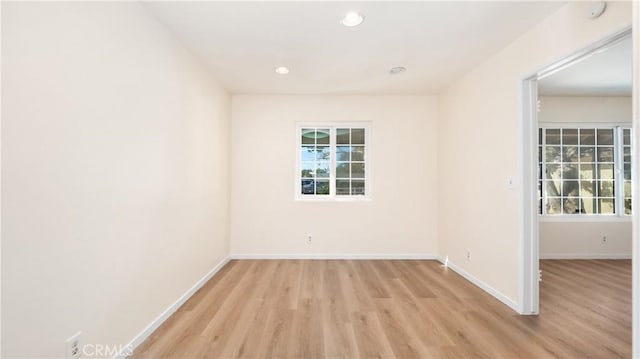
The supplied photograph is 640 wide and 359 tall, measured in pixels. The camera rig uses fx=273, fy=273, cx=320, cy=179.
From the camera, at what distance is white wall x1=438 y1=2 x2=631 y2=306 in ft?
→ 6.65

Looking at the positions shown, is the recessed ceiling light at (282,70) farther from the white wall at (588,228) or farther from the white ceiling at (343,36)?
the white wall at (588,228)

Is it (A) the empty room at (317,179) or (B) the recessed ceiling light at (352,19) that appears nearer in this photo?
(A) the empty room at (317,179)

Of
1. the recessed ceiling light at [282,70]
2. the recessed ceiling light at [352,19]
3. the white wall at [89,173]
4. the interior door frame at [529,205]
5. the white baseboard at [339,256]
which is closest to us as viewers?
the white wall at [89,173]

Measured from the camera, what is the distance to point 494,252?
2838 millimetres

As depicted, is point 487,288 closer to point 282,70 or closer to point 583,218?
point 583,218

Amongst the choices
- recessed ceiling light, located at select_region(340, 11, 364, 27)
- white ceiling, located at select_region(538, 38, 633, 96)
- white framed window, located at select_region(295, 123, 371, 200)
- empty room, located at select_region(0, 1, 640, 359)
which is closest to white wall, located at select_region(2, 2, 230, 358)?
empty room, located at select_region(0, 1, 640, 359)

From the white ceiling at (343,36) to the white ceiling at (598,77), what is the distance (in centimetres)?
116

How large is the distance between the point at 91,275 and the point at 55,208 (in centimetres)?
45

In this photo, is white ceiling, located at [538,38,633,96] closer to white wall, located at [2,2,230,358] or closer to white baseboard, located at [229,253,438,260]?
white baseboard, located at [229,253,438,260]

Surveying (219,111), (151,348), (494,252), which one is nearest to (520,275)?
(494,252)

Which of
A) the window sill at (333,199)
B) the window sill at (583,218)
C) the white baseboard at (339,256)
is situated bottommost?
the white baseboard at (339,256)

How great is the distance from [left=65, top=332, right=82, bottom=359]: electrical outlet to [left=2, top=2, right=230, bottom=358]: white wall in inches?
1.3

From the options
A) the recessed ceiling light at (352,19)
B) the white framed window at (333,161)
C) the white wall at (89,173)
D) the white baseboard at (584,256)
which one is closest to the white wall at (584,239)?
the white baseboard at (584,256)

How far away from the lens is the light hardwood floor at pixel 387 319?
1914 millimetres
